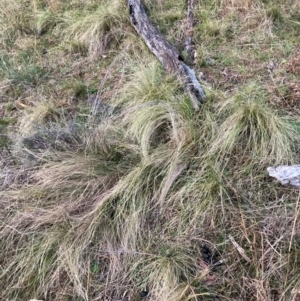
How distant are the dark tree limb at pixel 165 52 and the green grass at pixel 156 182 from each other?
0.09 m

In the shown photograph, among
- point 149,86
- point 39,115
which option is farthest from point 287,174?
point 39,115

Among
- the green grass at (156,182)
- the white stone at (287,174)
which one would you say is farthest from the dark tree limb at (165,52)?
the white stone at (287,174)

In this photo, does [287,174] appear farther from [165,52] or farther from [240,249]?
[165,52]

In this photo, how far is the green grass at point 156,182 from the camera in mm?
2088

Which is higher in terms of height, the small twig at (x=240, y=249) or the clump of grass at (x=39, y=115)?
the clump of grass at (x=39, y=115)

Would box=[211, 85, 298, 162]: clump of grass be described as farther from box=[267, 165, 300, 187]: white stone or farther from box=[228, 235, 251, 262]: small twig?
box=[228, 235, 251, 262]: small twig

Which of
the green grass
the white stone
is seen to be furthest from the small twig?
the white stone

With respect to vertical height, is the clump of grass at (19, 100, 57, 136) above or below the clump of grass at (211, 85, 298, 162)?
below

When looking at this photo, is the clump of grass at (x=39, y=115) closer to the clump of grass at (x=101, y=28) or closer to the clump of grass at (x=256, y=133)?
the clump of grass at (x=101, y=28)

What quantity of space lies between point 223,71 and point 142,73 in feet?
2.45

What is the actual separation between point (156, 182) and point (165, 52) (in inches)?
60.4

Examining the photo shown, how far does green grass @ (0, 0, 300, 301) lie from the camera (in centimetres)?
209

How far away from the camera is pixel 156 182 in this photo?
2.51 meters

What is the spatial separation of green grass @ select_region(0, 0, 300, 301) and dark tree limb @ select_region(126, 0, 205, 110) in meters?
0.09
